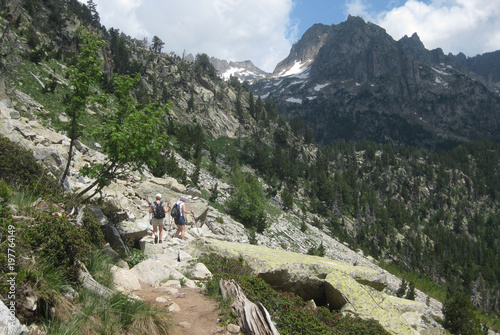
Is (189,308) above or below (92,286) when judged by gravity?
below

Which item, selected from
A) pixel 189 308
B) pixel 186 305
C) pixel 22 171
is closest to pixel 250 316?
pixel 189 308

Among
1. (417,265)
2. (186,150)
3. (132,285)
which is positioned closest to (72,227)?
(132,285)

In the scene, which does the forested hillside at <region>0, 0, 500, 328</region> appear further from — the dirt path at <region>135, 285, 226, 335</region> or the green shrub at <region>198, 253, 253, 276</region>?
the dirt path at <region>135, 285, 226, 335</region>

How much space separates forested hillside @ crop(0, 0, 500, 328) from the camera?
37312 millimetres

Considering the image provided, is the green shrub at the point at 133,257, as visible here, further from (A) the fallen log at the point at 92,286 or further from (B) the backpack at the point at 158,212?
(A) the fallen log at the point at 92,286

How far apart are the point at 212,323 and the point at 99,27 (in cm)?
9458

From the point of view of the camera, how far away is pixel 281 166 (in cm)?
8475

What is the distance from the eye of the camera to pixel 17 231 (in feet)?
13.7

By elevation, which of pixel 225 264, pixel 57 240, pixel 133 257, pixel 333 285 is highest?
pixel 57 240

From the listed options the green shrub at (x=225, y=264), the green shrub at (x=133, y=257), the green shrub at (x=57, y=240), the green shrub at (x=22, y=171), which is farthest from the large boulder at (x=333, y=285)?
the green shrub at (x=57, y=240)

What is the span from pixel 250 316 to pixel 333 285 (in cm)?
450

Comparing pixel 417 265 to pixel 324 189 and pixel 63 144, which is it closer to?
pixel 324 189

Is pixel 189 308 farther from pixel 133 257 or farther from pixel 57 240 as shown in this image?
pixel 133 257

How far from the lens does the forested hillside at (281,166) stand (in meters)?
37.3
